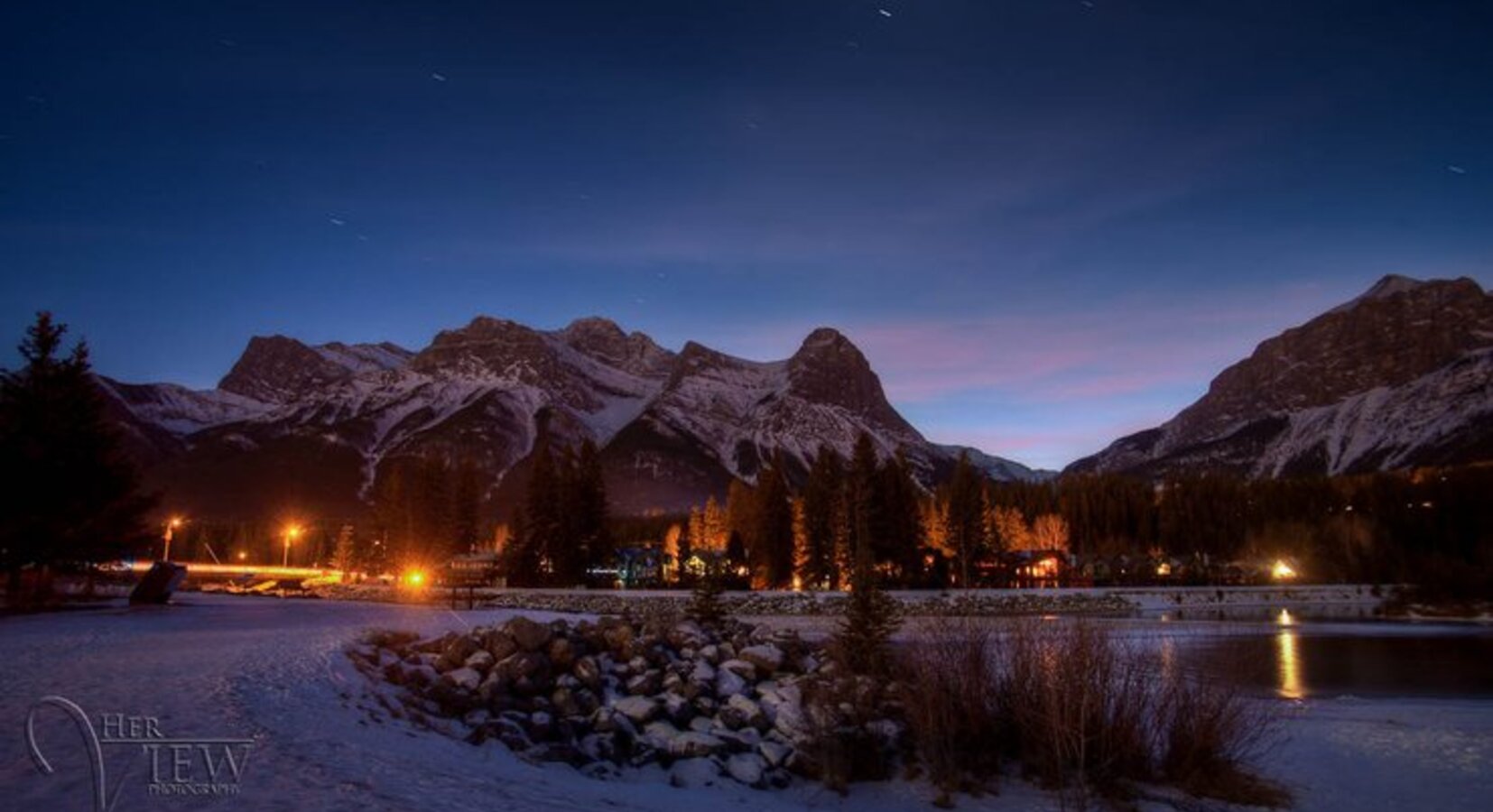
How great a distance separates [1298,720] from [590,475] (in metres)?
66.5

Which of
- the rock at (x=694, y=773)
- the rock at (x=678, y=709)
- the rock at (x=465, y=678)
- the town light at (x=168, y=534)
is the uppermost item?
the town light at (x=168, y=534)

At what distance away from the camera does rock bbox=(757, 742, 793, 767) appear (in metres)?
18.0

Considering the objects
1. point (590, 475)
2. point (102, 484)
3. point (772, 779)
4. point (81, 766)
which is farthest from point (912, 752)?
point (590, 475)

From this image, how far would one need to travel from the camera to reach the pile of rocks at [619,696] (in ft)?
58.2

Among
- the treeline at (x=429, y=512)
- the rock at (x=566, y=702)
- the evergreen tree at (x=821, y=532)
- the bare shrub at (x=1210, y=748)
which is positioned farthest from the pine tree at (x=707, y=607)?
the treeline at (x=429, y=512)

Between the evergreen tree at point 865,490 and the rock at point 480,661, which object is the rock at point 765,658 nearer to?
the rock at point 480,661

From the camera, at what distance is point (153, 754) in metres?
10.6

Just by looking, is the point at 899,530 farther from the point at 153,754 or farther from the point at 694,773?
the point at 153,754

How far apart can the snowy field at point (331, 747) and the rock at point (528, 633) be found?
161 inches

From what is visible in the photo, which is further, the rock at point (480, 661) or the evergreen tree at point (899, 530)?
the evergreen tree at point (899, 530)

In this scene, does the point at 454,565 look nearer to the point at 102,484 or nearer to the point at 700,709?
the point at 102,484

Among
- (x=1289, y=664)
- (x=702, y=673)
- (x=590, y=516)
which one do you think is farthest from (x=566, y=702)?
(x=590, y=516)

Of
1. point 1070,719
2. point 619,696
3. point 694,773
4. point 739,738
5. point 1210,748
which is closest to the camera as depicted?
point 1070,719

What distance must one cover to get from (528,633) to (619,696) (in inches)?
118
